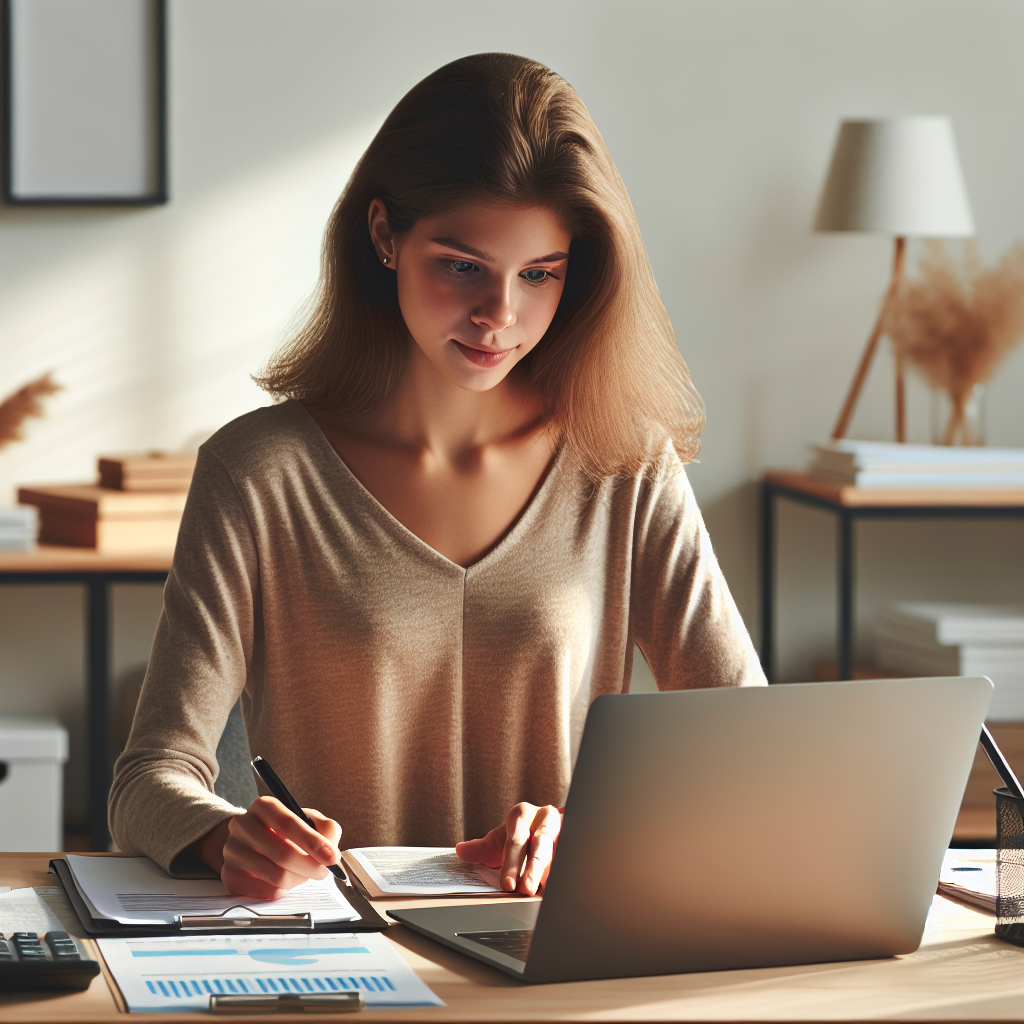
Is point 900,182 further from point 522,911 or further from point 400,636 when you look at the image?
point 522,911

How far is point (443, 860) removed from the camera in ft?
3.82

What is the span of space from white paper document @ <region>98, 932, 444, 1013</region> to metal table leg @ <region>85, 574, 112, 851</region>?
1.60m

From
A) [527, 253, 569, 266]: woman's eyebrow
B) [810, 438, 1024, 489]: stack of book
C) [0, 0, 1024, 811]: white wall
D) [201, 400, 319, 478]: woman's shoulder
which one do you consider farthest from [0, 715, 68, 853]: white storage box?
[527, 253, 569, 266]: woman's eyebrow

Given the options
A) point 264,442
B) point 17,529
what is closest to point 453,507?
point 264,442

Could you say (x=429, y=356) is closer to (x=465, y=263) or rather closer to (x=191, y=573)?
(x=465, y=263)

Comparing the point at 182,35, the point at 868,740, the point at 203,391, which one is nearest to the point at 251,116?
the point at 182,35

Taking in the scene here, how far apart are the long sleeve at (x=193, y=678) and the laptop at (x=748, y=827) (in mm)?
307

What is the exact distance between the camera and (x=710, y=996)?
85 cm

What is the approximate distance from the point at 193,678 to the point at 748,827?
598mm

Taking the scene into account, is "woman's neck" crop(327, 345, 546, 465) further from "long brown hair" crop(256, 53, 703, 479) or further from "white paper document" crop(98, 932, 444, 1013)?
"white paper document" crop(98, 932, 444, 1013)

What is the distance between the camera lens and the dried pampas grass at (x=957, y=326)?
2773 mm

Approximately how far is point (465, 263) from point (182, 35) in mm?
1764

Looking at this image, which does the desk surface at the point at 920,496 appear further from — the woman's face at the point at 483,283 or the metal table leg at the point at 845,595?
the woman's face at the point at 483,283

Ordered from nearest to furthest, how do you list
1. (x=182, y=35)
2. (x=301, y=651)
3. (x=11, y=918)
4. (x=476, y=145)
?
(x=11, y=918) < (x=476, y=145) < (x=301, y=651) < (x=182, y=35)
